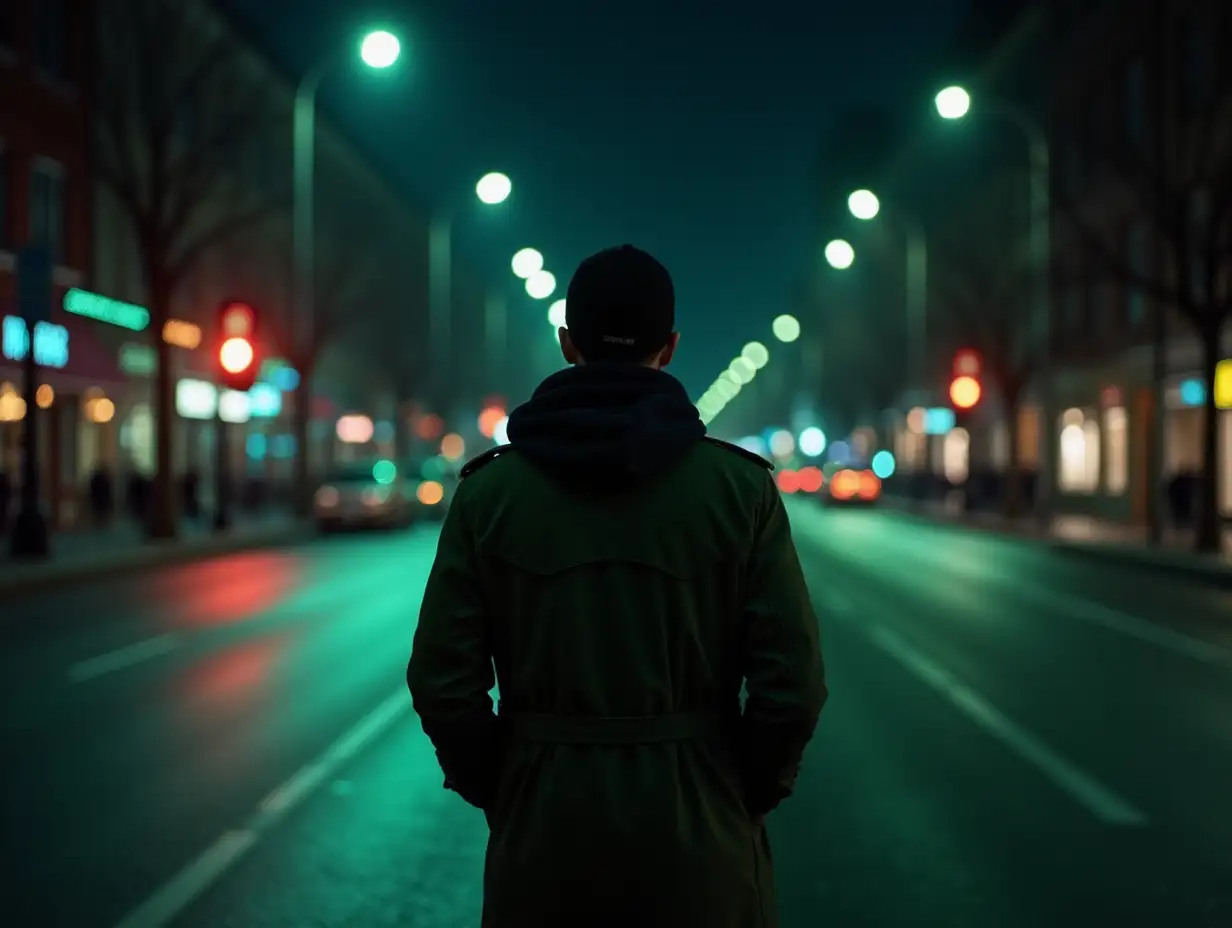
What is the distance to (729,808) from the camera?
9.40 feet

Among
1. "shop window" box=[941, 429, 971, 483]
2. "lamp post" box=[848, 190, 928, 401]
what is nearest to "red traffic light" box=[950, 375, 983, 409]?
"lamp post" box=[848, 190, 928, 401]

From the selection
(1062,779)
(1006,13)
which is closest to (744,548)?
(1062,779)

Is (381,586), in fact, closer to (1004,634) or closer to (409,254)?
(1004,634)

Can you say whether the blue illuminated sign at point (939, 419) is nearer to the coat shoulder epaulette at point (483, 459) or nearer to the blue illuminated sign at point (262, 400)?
the blue illuminated sign at point (262, 400)

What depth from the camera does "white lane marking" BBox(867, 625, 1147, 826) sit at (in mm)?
7643

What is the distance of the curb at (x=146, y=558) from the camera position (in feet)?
68.2

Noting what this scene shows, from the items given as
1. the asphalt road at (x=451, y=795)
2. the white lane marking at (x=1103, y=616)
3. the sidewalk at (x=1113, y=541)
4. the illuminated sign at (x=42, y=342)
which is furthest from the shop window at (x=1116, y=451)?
the illuminated sign at (x=42, y=342)

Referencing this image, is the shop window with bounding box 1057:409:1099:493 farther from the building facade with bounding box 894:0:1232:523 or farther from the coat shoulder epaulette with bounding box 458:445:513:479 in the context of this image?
the coat shoulder epaulette with bounding box 458:445:513:479

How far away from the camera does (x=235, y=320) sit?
35594 mm

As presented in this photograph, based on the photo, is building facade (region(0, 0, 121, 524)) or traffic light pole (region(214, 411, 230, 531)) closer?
building facade (region(0, 0, 121, 524))

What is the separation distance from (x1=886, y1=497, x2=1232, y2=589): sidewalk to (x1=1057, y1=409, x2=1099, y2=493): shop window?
106cm

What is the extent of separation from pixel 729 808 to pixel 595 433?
728 mm

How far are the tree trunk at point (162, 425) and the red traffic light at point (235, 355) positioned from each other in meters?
3.09

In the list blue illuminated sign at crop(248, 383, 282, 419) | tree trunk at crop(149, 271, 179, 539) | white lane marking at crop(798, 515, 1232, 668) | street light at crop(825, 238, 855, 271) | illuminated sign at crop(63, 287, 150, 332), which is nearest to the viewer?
white lane marking at crop(798, 515, 1232, 668)
